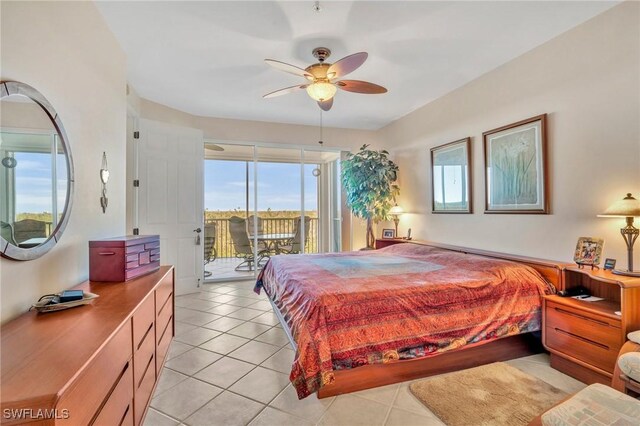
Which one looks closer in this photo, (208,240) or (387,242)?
(387,242)

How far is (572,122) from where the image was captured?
2.56 meters

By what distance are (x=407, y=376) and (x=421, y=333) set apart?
363mm

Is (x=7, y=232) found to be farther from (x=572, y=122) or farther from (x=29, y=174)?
(x=572, y=122)

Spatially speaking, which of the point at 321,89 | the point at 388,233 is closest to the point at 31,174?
the point at 321,89

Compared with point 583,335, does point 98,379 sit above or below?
above

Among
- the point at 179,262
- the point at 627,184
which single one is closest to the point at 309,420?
the point at 627,184

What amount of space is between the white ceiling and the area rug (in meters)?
2.71

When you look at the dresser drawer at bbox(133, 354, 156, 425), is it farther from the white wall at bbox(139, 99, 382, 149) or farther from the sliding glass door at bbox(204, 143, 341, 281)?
the white wall at bbox(139, 99, 382, 149)

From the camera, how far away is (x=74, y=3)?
187 centimetres

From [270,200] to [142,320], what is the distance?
3886mm

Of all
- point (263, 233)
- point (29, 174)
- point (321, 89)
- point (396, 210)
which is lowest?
point (263, 233)

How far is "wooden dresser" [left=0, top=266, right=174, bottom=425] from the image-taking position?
0.78 meters

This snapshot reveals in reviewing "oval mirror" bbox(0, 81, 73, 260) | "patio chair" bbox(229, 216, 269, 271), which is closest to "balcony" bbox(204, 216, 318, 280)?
"patio chair" bbox(229, 216, 269, 271)

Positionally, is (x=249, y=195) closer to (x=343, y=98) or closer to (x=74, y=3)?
(x=343, y=98)
